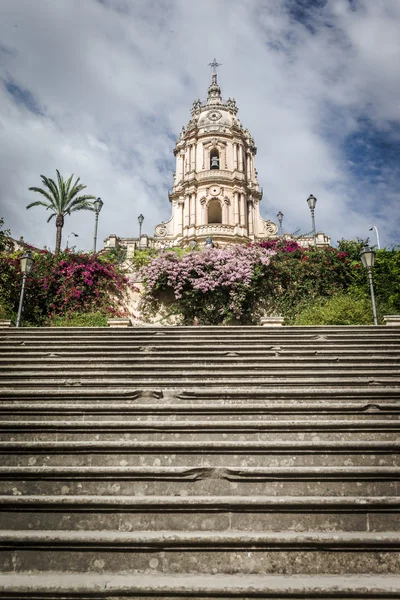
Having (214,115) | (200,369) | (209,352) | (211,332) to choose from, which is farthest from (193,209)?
(200,369)

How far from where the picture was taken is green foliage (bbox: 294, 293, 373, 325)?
11.5m

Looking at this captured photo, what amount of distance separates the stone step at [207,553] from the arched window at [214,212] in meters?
34.6

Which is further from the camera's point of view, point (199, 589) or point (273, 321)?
point (273, 321)

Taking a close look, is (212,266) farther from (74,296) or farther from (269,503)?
(269,503)

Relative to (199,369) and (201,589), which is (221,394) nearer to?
(199,369)

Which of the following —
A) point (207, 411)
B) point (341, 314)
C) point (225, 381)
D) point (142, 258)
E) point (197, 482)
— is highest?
point (142, 258)

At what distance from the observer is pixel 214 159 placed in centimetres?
3862

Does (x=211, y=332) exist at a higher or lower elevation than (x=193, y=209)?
lower

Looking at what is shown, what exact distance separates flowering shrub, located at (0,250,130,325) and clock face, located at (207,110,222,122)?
30.7 metres

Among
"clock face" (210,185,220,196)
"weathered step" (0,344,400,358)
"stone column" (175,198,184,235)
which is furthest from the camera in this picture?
"stone column" (175,198,184,235)

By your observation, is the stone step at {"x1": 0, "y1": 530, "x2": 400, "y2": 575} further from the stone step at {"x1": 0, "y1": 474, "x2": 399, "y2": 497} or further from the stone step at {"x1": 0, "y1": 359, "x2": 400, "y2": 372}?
the stone step at {"x1": 0, "y1": 359, "x2": 400, "y2": 372}

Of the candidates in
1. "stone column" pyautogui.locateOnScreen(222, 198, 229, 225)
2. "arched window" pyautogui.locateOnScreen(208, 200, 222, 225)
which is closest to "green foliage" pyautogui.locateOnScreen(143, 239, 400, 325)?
"stone column" pyautogui.locateOnScreen(222, 198, 229, 225)

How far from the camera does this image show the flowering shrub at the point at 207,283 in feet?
43.9

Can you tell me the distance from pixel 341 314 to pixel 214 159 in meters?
30.3
